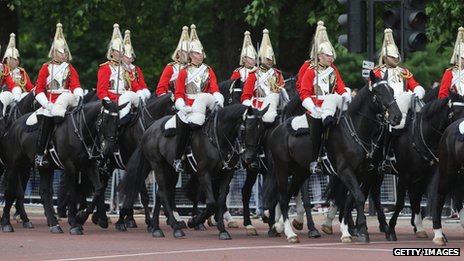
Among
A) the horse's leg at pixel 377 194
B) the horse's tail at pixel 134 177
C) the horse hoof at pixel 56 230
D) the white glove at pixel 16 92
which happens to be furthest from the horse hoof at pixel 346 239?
the white glove at pixel 16 92

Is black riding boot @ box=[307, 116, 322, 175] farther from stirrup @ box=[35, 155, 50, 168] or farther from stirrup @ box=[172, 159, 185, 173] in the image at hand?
stirrup @ box=[35, 155, 50, 168]

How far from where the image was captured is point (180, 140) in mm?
20703

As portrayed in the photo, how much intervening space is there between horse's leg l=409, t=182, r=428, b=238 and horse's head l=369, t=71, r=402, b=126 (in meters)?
Result: 2.42

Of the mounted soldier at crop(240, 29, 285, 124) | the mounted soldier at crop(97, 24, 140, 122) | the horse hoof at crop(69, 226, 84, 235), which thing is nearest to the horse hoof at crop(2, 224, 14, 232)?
the horse hoof at crop(69, 226, 84, 235)

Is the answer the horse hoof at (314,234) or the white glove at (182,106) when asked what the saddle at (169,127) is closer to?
the white glove at (182,106)

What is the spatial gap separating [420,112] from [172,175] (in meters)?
3.84

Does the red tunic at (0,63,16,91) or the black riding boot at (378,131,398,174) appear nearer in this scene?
the black riding boot at (378,131,398,174)

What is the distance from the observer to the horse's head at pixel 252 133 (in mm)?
19672

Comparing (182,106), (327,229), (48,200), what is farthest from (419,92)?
(48,200)

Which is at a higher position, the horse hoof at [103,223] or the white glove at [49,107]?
the white glove at [49,107]

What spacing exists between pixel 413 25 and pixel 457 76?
201cm

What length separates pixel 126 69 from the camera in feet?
76.0

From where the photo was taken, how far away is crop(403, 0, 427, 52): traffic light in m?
21.8

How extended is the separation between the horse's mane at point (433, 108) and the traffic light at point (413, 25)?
2.05 m
